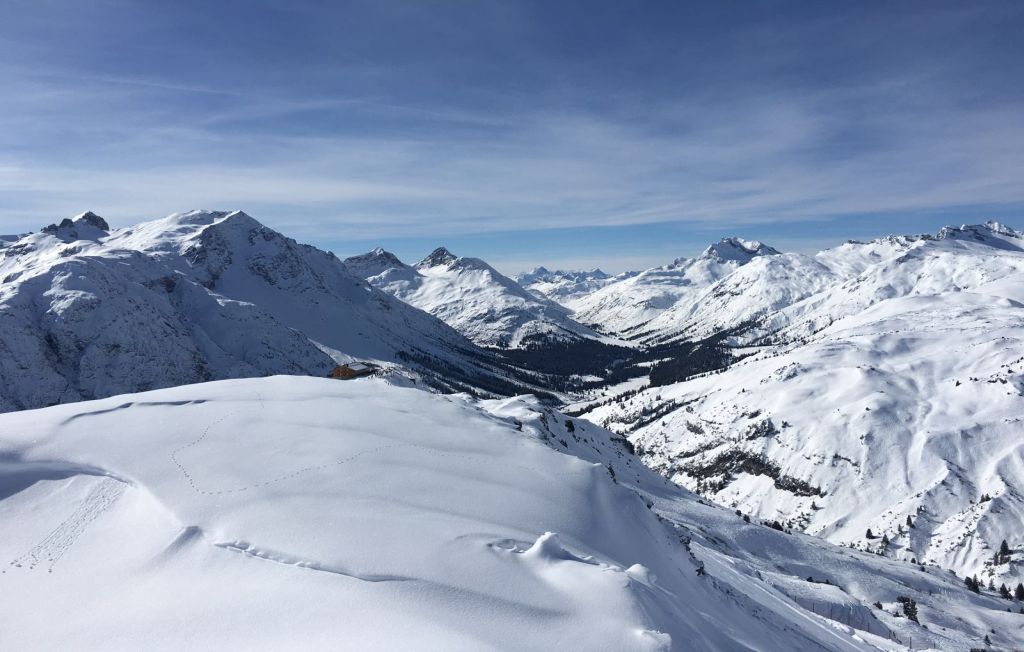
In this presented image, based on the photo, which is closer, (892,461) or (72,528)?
(72,528)

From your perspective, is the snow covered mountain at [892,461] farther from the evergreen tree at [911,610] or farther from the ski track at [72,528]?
the ski track at [72,528]

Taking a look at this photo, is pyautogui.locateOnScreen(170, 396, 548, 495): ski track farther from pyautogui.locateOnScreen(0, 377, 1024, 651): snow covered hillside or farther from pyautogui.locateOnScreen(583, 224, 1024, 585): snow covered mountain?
pyautogui.locateOnScreen(583, 224, 1024, 585): snow covered mountain

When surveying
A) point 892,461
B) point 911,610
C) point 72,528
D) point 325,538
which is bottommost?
point 892,461

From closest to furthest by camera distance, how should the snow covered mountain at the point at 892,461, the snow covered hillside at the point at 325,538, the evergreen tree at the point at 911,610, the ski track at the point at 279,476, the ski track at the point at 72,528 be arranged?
the snow covered hillside at the point at 325,538 < the ski track at the point at 72,528 < the ski track at the point at 279,476 < the evergreen tree at the point at 911,610 < the snow covered mountain at the point at 892,461

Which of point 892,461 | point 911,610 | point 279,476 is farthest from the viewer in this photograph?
point 892,461

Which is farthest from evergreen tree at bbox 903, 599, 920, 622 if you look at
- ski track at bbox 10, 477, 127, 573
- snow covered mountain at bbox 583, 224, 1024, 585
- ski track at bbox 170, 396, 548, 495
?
ski track at bbox 10, 477, 127, 573

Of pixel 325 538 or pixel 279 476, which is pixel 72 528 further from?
pixel 325 538

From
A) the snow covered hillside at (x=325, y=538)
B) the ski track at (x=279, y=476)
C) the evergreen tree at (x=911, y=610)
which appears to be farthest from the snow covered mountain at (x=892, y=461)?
the ski track at (x=279, y=476)

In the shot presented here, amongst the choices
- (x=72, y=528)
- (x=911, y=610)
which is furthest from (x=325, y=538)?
(x=911, y=610)

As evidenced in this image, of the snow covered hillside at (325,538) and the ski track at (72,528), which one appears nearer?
the snow covered hillside at (325,538)
